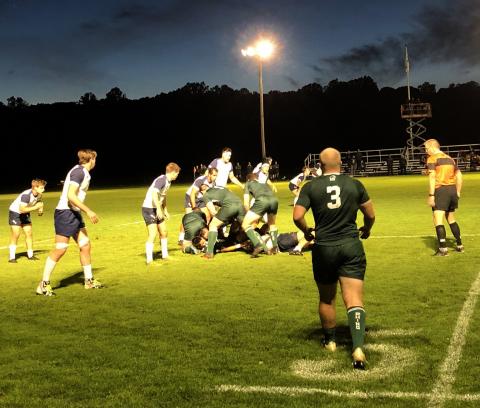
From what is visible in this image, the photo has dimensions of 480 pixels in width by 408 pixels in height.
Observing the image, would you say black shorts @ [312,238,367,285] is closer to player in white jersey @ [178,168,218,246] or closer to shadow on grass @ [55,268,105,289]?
shadow on grass @ [55,268,105,289]

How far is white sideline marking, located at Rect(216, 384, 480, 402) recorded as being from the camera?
4.82 metres

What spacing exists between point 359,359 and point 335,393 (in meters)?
0.60

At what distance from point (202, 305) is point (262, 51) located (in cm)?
3075

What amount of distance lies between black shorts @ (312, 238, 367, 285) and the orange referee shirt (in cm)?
603

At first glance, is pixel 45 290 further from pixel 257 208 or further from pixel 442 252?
pixel 442 252

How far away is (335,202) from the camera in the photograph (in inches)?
223

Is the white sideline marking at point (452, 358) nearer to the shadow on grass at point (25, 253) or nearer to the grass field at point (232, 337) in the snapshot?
the grass field at point (232, 337)

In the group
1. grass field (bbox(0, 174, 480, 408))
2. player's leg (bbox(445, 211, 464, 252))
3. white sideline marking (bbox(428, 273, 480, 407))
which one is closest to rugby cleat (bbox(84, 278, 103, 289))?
grass field (bbox(0, 174, 480, 408))

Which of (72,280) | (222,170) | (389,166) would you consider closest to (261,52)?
(389,166)

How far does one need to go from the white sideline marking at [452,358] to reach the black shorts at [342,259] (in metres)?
1.05

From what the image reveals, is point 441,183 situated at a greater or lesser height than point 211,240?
greater

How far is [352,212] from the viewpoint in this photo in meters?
5.73

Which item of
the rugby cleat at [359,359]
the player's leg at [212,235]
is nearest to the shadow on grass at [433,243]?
the player's leg at [212,235]

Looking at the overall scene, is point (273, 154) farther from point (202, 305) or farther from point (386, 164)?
point (202, 305)
